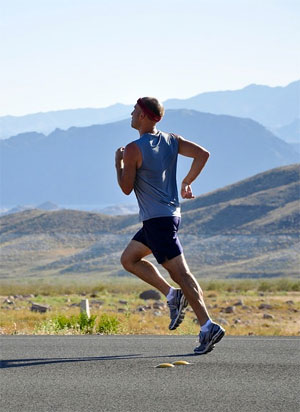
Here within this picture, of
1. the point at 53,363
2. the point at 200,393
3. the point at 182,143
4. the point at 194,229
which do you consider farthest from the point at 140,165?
the point at 194,229

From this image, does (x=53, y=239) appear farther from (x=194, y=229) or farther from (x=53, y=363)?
(x=53, y=363)

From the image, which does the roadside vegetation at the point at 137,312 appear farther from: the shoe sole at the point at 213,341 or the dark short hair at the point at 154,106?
the dark short hair at the point at 154,106

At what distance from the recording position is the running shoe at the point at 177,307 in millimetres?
7926

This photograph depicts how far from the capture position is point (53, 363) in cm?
761

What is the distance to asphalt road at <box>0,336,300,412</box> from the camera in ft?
19.0

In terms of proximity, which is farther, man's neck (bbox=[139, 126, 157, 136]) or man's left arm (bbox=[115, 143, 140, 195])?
man's neck (bbox=[139, 126, 157, 136])

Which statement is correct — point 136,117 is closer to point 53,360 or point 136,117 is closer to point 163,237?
point 163,237

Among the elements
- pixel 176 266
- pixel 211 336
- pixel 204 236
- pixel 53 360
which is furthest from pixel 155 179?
pixel 204 236

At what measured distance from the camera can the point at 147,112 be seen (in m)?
7.78

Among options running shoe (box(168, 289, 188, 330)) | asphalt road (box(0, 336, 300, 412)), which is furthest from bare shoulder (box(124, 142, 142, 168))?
asphalt road (box(0, 336, 300, 412))

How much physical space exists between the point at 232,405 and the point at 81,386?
119cm

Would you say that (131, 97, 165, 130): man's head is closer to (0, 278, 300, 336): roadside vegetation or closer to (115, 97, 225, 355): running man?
(115, 97, 225, 355): running man

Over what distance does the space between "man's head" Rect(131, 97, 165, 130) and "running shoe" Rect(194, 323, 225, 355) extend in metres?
1.69

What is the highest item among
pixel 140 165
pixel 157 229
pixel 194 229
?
pixel 140 165
